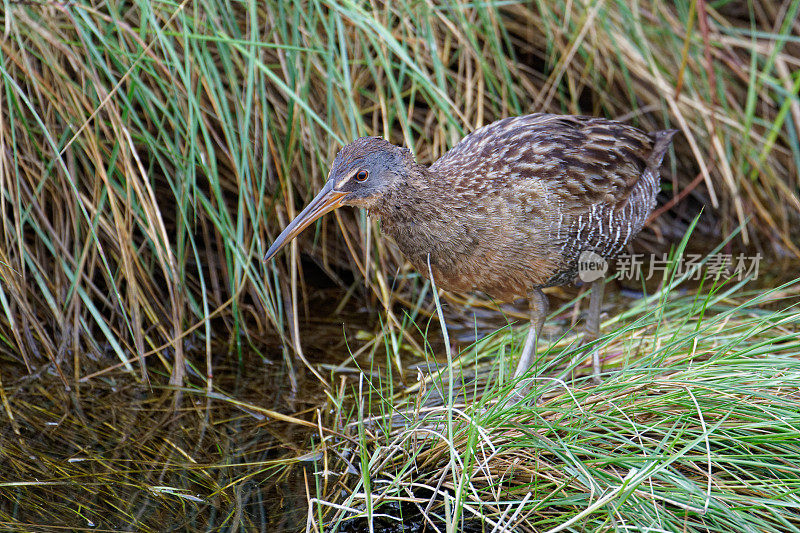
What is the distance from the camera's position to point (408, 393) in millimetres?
3500

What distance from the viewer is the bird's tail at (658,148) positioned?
365 centimetres

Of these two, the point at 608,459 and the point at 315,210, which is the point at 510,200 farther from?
the point at 608,459

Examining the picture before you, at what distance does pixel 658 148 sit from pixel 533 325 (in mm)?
935

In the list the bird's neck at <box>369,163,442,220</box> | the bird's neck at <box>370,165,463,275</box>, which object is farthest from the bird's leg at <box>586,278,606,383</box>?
the bird's neck at <box>369,163,442,220</box>

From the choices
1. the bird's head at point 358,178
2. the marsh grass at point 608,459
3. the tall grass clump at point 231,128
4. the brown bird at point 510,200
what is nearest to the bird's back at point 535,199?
the brown bird at point 510,200

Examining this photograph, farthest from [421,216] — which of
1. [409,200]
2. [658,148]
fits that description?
[658,148]

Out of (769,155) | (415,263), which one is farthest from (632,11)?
(415,263)

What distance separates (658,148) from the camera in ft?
→ 12.0

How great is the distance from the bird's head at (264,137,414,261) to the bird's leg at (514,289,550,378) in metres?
0.78

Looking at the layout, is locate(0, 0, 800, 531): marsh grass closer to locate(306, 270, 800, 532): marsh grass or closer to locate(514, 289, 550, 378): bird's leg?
locate(306, 270, 800, 532): marsh grass

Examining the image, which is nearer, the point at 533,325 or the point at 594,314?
the point at 533,325

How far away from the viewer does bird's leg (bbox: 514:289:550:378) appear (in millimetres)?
3412

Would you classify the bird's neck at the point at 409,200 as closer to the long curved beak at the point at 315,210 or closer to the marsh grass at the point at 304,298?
the long curved beak at the point at 315,210

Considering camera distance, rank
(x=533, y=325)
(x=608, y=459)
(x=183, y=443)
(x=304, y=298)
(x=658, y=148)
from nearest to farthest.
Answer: (x=608, y=459) → (x=183, y=443) → (x=533, y=325) → (x=658, y=148) → (x=304, y=298)
